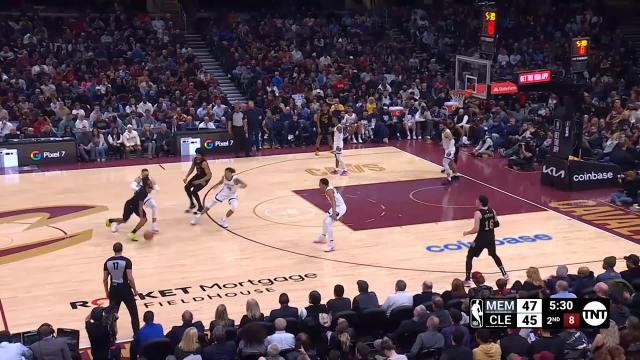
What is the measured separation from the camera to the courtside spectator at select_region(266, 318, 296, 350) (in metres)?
11.4

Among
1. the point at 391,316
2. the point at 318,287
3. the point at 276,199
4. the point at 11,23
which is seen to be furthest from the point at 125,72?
the point at 391,316

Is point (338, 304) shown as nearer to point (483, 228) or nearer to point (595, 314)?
point (595, 314)

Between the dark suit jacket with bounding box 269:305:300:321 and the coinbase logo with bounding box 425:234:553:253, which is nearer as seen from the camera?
the dark suit jacket with bounding box 269:305:300:321

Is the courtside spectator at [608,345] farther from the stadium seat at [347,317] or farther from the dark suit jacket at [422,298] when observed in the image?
the stadium seat at [347,317]

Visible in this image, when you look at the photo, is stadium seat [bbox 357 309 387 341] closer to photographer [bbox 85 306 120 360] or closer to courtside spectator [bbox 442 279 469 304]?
courtside spectator [bbox 442 279 469 304]

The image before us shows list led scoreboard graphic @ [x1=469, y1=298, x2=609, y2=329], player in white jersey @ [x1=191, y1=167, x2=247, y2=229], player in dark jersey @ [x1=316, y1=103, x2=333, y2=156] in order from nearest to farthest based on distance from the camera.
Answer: led scoreboard graphic @ [x1=469, y1=298, x2=609, y2=329], player in white jersey @ [x1=191, y1=167, x2=247, y2=229], player in dark jersey @ [x1=316, y1=103, x2=333, y2=156]

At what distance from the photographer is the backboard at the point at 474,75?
28.0 m

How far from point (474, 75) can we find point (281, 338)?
62.9 ft

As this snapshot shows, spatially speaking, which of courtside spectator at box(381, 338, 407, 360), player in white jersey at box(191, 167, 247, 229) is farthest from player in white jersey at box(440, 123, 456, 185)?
courtside spectator at box(381, 338, 407, 360)

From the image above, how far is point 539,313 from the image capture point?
10.4 m

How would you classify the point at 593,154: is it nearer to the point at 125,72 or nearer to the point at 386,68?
the point at 386,68

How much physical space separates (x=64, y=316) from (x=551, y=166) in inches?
514

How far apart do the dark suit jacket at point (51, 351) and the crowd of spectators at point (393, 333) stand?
0.06 feet

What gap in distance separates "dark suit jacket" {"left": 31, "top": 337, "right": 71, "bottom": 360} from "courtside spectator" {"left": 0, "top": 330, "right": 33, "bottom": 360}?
0.34 ft
